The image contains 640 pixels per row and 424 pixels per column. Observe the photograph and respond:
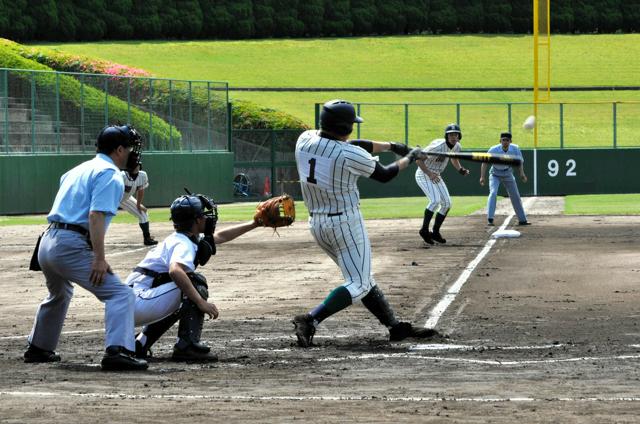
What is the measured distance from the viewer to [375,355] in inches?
390

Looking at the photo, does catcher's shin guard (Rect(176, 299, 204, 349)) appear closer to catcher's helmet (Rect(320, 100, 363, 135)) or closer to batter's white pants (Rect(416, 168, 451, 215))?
catcher's helmet (Rect(320, 100, 363, 135))

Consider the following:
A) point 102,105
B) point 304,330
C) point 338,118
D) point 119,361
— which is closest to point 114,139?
point 119,361

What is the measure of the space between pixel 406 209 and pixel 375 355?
25.2 metres

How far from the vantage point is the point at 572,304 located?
13188mm

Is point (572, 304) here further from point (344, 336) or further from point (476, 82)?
point (476, 82)

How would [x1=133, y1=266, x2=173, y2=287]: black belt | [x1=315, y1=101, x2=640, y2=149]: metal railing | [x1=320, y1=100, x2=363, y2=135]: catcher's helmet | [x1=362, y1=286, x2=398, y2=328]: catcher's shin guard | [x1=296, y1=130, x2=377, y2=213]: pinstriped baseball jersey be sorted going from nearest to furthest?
[x1=133, y1=266, x2=173, y2=287]: black belt < [x1=296, y1=130, x2=377, y2=213]: pinstriped baseball jersey < [x1=320, y1=100, x2=363, y2=135]: catcher's helmet < [x1=362, y1=286, x2=398, y2=328]: catcher's shin guard < [x1=315, y1=101, x2=640, y2=149]: metal railing

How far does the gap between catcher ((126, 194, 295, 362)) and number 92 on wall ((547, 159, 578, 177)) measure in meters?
35.7

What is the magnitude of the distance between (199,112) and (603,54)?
43.7m

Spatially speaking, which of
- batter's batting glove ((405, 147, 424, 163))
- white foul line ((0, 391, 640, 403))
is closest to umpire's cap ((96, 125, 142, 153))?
white foul line ((0, 391, 640, 403))

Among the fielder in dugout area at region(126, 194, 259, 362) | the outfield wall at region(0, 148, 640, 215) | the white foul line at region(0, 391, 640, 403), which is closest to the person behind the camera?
the white foul line at region(0, 391, 640, 403)

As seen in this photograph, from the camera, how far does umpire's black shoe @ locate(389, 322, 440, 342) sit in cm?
1059

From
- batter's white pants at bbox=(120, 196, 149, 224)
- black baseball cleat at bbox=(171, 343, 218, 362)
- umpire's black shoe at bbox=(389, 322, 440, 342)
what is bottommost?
batter's white pants at bbox=(120, 196, 149, 224)

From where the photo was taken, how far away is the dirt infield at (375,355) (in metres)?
7.59

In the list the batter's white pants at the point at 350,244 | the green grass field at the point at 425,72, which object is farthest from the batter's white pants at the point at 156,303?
the green grass field at the point at 425,72
